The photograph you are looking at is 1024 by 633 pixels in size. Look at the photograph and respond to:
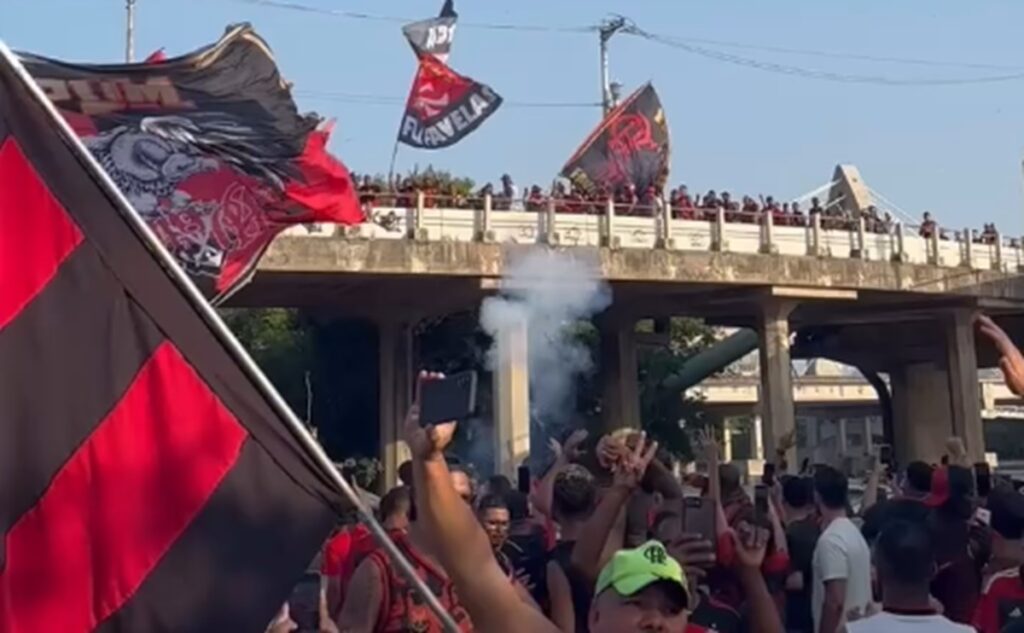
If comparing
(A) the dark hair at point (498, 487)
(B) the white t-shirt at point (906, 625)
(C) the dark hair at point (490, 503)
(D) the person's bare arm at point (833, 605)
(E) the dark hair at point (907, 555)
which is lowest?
(D) the person's bare arm at point (833, 605)

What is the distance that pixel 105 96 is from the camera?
30.6 ft

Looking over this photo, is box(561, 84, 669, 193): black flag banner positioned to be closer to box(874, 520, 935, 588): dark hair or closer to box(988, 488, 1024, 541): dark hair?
box(988, 488, 1024, 541): dark hair

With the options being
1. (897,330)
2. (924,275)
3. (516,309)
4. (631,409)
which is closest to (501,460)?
(516,309)

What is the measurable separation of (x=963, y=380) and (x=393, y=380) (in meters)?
15.1

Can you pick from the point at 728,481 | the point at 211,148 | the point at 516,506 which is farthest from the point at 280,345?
the point at 516,506

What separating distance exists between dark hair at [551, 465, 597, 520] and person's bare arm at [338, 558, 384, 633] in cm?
93

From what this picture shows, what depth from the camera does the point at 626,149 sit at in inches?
1254

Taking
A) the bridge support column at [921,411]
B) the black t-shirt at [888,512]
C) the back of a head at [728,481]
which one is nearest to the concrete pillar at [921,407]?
the bridge support column at [921,411]

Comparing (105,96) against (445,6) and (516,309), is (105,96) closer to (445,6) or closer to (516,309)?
(445,6)

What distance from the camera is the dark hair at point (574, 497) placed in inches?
205

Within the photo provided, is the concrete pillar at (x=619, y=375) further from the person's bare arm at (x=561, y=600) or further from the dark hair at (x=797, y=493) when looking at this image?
the person's bare arm at (x=561, y=600)

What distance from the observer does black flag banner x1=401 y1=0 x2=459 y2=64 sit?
25625 mm

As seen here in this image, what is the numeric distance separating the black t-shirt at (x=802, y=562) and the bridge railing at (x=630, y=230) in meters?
19.3

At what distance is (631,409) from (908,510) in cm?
2930
